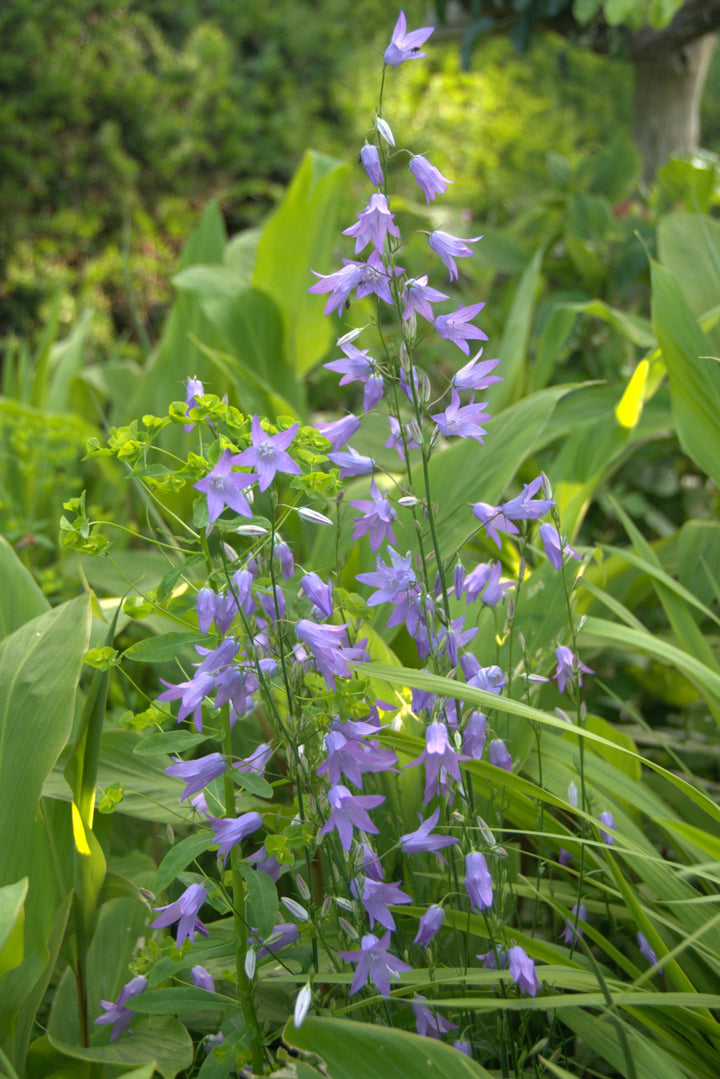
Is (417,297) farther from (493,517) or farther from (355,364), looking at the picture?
(493,517)

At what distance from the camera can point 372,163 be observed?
713mm

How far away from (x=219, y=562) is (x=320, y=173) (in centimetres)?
148

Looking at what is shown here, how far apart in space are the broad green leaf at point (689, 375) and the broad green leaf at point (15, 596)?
81 centimetres

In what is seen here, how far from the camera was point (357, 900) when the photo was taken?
700 millimetres

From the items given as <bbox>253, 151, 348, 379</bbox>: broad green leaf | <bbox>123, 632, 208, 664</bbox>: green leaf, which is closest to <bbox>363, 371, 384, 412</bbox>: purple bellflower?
<bbox>123, 632, 208, 664</bbox>: green leaf

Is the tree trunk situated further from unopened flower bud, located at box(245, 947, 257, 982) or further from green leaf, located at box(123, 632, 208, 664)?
unopened flower bud, located at box(245, 947, 257, 982)

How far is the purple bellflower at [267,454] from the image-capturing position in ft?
2.11

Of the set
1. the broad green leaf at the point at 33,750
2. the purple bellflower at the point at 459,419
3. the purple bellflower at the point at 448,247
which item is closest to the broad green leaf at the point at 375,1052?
the broad green leaf at the point at 33,750

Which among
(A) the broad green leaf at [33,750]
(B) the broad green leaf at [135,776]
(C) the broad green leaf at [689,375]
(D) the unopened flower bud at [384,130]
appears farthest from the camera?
(C) the broad green leaf at [689,375]

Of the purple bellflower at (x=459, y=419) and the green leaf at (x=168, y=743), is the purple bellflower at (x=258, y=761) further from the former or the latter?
the purple bellflower at (x=459, y=419)

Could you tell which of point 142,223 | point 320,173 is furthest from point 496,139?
point 320,173

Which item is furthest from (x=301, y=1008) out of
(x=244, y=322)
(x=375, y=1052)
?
(x=244, y=322)

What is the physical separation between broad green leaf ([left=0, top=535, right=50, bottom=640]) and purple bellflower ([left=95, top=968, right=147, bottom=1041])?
450 millimetres

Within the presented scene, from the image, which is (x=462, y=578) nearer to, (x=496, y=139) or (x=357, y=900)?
(x=357, y=900)
